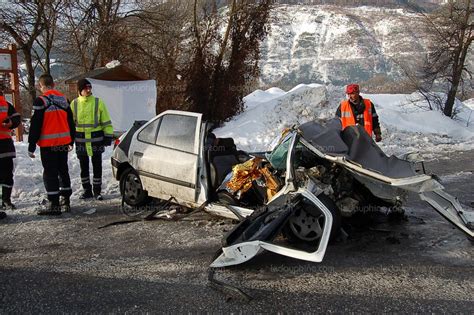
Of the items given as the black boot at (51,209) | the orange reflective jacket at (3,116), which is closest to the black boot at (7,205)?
the black boot at (51,209)

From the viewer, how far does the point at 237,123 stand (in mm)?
15117

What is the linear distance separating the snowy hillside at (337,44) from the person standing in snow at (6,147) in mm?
39060

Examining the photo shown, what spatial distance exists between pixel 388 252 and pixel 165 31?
13925 millimetres

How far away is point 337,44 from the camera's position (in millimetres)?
61156

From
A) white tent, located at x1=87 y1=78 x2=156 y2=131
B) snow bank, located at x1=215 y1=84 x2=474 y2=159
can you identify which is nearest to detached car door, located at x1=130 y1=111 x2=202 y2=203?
white tent, located at x1=87 y1=78 x2=156 y2=131

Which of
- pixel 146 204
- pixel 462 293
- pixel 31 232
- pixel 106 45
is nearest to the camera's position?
pixel 462 293

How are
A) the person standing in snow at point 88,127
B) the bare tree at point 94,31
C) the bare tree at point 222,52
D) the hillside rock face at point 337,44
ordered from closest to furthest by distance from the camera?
the person standing in snow at point 88,127 < the bare tree at point 94,31 < the bare tree at point 222,52 < the hillside rock face at point 337,44

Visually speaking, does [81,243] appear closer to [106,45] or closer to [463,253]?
[463,253]

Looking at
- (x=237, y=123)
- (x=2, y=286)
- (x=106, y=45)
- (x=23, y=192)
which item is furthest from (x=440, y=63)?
(x=2, y=286)

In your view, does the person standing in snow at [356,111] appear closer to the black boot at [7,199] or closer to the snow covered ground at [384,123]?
the snow covered ground at [384,123]

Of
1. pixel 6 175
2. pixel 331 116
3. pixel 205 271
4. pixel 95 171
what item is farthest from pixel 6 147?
pixel 331 116

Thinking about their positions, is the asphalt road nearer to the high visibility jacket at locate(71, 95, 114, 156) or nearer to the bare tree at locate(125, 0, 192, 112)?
the high visibility jacket at locate(71, 95, 114, 156)

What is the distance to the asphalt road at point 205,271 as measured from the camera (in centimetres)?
360

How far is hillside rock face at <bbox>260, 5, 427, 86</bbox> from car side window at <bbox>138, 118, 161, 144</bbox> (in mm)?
38765
